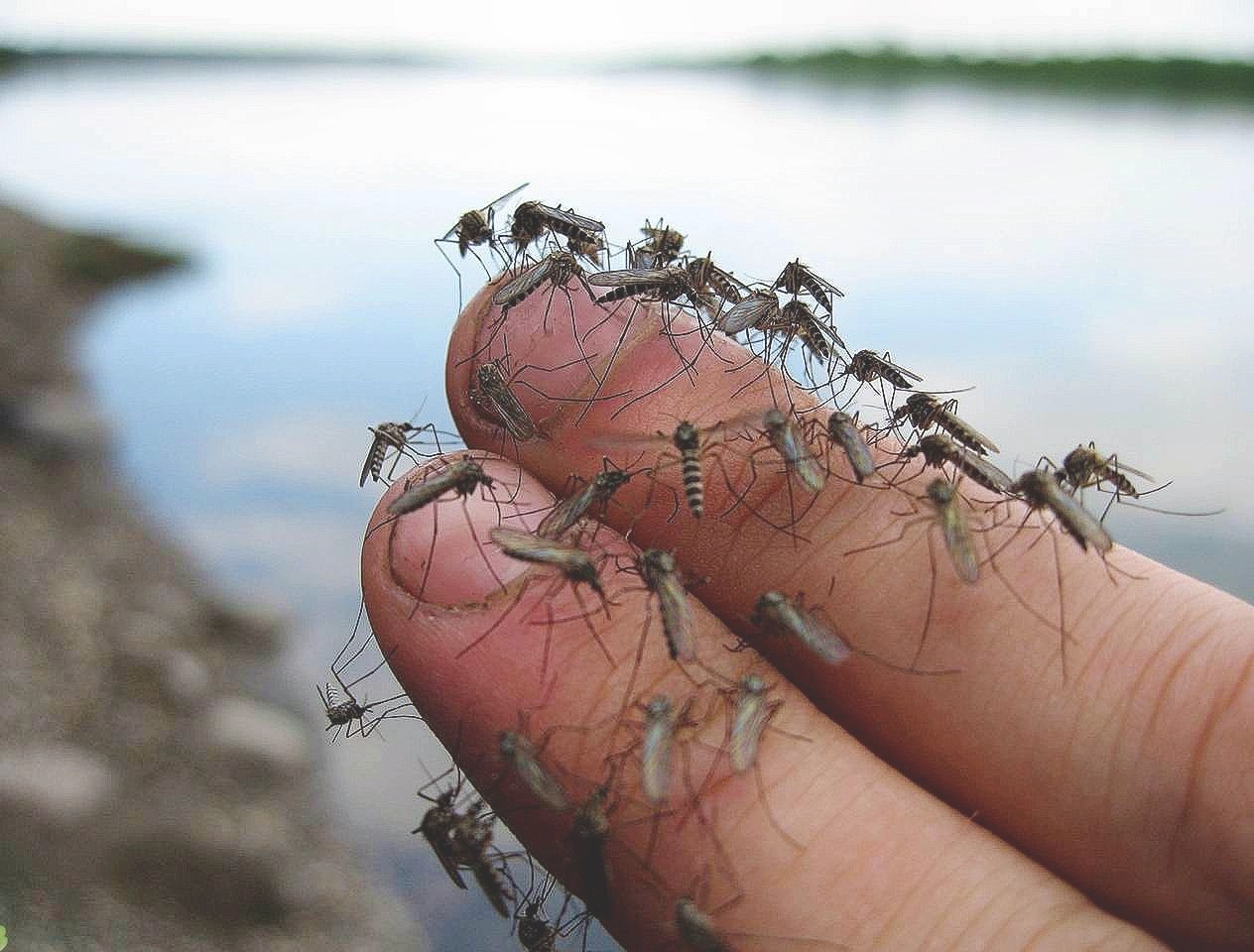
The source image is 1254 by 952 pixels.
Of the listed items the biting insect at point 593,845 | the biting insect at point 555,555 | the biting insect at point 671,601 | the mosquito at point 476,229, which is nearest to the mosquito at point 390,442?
the mosquito at point 476,229

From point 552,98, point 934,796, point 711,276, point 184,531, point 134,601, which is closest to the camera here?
point 934,796

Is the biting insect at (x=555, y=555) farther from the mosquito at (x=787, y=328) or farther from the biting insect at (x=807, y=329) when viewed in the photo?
the biting insect at (x=807, y=329)

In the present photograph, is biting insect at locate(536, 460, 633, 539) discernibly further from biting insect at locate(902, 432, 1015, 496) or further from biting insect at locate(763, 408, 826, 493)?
biting insect at locate(902, 432, 1015, 496)

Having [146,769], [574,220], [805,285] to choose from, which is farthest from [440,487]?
[146,769]

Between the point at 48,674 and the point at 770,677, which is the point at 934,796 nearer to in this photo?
the point at 770,677

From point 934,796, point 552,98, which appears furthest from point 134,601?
A: point 552,98
